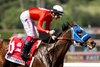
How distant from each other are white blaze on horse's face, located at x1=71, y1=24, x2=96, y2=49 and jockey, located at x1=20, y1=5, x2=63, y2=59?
366mm

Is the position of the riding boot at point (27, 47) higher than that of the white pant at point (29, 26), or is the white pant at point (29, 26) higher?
the white pant at point (29, 26)

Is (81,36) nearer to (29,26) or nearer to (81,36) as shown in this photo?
(81,36)

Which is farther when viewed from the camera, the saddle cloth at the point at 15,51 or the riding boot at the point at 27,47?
the saddle cloth at the point at 15,51

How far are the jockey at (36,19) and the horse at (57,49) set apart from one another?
19 cm

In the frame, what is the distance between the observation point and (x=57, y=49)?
8.44 m

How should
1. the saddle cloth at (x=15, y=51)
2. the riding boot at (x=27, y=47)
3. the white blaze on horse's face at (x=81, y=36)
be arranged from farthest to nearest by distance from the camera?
the saddle cloth at (x=15, y=51), the riding boot at (x=27, y=47), the white blaze on horse's face at (x=81, y=36)

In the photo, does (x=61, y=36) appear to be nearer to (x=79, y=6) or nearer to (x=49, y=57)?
(x=49, y=57)

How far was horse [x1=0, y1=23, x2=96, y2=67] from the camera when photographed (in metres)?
8.29

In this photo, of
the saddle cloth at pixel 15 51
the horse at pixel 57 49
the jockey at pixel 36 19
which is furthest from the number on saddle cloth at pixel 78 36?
the saddle cloth at pixel 15 51

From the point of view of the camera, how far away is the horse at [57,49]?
829cm

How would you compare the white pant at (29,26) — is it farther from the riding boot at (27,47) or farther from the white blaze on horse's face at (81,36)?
the white blaze on horse's face at (81,36)

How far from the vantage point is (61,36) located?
8445 millimetres

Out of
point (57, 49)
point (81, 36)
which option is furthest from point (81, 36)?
point (57, 49)

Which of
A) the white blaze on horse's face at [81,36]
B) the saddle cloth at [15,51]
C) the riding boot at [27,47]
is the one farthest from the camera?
the saddle cloth at [15,51]
